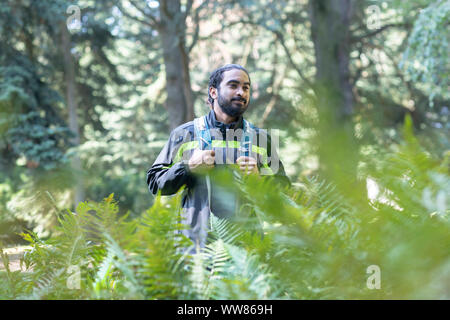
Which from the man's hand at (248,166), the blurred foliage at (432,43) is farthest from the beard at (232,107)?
the blurred foliage at (432,43)

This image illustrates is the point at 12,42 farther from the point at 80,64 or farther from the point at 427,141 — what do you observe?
the point at 427,141

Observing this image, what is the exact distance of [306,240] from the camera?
633 millimetres

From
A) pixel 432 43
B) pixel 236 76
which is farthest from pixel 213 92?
pixel 432 43

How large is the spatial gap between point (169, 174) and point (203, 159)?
1.03 meters

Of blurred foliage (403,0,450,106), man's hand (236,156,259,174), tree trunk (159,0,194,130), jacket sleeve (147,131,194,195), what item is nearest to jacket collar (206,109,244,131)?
jacket sleeve (147,131,194,195)

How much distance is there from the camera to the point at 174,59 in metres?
14.4

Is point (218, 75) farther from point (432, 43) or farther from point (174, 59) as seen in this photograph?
point (174, 59)

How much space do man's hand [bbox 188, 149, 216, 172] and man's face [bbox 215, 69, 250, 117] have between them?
1.40 metres

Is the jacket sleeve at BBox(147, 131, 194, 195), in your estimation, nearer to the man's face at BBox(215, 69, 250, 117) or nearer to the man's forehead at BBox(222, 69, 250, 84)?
the man's face at BBox(215, 69, 250, 117)

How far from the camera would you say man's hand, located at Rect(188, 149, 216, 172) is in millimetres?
1567
